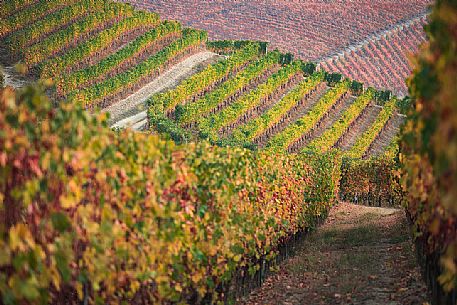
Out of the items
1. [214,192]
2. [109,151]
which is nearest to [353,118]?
[214,192]

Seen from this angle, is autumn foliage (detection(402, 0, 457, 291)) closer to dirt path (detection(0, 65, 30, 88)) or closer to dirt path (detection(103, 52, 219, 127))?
dirt path (detection(103, 52, 219, 127))

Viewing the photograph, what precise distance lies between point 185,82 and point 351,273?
41919 mm

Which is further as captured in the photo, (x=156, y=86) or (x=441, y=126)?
(x=156, y=86)

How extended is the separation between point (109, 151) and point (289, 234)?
44.7ft

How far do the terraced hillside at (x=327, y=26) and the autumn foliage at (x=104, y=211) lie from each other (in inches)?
3251

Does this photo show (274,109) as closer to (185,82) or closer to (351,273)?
(185,82)

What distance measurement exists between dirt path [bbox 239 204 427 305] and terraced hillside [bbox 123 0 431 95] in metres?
71.6

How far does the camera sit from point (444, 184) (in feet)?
19.7

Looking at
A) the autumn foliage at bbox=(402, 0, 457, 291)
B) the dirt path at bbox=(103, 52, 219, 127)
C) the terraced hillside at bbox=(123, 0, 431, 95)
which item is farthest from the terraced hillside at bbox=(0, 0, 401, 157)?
the autumn foliage at bbox=(402, 0, 457, 291)

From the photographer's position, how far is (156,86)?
5906 centimetres

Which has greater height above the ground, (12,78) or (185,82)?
(12,78)

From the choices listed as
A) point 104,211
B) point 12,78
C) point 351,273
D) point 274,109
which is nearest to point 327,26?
point 274,109

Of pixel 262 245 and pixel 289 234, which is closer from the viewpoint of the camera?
pixel 262 245

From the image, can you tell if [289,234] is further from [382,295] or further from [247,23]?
[247,23]
